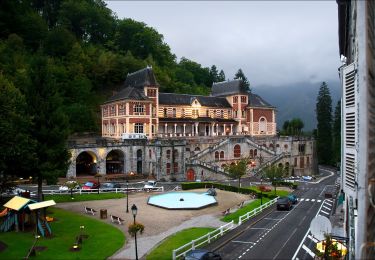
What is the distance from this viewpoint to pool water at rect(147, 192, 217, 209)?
130ft

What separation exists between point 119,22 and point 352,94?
107 meters

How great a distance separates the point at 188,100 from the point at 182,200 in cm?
3956

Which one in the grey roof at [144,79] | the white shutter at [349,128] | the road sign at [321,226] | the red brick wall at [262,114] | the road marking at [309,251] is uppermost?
the grey roof at [144,79]

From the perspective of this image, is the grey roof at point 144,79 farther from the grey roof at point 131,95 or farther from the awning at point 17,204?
the awning at point 17,204

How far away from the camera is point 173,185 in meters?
55.2

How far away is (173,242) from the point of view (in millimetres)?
26812

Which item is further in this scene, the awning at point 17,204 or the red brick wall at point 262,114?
the red brick wall at point 262,114

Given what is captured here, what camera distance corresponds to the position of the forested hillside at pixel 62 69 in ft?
107

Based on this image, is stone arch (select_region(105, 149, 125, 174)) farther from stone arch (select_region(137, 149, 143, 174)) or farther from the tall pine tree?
the tall pine tree

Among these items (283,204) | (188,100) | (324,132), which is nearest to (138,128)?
(188,100)

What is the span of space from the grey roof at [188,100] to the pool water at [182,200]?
3285cm

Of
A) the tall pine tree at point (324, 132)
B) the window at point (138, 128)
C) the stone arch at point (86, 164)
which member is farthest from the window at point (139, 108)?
the tall pine tree at point (324, 132)

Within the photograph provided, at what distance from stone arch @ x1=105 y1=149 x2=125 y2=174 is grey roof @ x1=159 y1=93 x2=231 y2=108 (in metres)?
15.1

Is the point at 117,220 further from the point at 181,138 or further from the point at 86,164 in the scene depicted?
the point at 181,138
